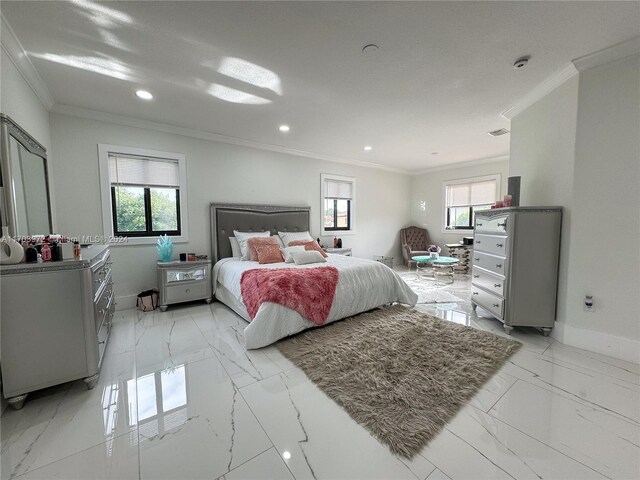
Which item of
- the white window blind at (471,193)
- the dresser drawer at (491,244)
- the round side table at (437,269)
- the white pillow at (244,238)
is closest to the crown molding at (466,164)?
the white window blind at (471,193)

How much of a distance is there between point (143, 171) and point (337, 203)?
140 inches

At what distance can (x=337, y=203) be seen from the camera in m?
5.70

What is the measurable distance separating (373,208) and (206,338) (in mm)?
4700

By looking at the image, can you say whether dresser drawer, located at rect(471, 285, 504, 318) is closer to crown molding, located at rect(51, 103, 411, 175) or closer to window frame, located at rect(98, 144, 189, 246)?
crown molding, located at rect(51, 103, 411, 175)

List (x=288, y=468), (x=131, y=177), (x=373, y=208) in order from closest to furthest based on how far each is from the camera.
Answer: (x=288, y=468) → (x=131, y=177) → (x=373, y=208)

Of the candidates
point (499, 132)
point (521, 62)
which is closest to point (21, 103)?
point (521, 62)

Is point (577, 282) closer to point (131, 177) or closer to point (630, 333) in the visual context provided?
point (630, 333)

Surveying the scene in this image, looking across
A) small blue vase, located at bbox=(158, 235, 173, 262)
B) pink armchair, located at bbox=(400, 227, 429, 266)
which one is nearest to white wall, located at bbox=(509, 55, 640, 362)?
pink armchair, located at bbox=(400, 227, 429, 266)

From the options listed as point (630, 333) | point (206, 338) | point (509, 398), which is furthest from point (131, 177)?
point (630, 333)

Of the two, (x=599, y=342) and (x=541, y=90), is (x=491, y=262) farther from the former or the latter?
(x=541, y=90)

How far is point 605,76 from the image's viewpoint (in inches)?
85.5

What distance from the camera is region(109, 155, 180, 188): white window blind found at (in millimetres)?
3346

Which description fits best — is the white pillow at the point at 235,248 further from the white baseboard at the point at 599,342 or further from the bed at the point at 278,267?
the white baseboard at the point at 599,342

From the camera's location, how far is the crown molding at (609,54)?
6.61 ft
